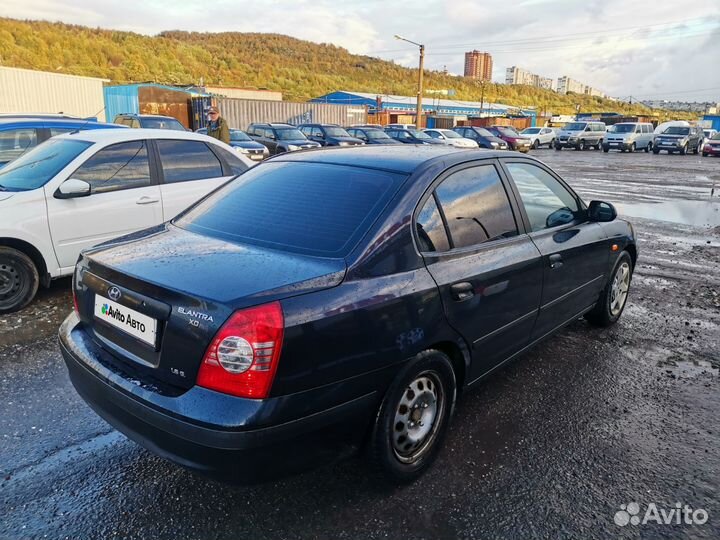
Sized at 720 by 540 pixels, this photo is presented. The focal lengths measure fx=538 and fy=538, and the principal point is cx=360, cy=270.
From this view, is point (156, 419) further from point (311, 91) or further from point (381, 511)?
point (311, 91)

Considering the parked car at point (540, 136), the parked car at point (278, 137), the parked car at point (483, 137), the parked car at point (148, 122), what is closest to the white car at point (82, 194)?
the parked car at point (148, 122)

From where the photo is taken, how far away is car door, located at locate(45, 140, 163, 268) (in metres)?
5.06

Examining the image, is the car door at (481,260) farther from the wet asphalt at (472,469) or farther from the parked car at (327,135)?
the parked car at (327,135)

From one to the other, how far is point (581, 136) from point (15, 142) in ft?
122

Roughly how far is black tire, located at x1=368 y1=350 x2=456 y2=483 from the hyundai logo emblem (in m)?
1.32

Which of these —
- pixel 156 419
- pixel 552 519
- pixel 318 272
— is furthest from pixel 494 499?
pixel 156 419

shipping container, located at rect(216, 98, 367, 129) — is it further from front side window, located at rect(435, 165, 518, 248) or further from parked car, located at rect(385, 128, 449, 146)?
front side window, located at rect(435, 165, 518, 248)

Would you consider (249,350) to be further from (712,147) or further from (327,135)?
(712,147)

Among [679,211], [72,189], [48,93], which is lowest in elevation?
[679,211]

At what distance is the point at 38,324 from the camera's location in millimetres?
4758

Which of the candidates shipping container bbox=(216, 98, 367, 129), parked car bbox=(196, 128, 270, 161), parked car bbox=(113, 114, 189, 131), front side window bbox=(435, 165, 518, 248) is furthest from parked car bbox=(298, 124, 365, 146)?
front side window bbox=(435, 165, 518, 248)

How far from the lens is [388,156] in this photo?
3230 millimetres

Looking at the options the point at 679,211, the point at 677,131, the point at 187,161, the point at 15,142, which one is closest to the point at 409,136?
the point at 677,131

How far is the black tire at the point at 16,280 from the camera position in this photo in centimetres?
487
